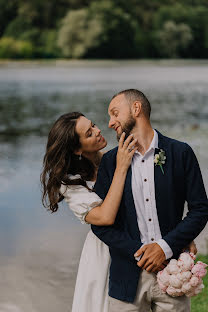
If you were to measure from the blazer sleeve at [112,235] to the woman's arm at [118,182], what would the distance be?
0.05 m

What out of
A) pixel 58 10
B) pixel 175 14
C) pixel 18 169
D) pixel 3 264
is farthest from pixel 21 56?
pixel 3 264

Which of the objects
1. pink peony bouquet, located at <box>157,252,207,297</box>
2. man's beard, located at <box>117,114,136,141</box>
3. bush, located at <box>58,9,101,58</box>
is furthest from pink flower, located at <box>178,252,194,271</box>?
bush, located at <box>58,9,101,58</box>

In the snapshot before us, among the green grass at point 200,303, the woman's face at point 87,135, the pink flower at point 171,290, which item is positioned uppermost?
the woman's face at point 87,135

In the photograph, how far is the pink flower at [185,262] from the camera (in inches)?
102

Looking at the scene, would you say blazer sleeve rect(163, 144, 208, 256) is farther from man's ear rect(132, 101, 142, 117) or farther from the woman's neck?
the woman's neck

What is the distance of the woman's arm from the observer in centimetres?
265

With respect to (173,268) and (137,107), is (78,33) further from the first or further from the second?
(173,268)

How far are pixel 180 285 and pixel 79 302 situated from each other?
64cm

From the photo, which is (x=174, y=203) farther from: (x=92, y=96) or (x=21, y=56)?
(x=21, y=56)

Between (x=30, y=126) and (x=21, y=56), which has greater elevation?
(x=30, y=126)

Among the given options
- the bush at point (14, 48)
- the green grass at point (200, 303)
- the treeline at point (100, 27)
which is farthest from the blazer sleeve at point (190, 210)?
the bush at point (14, 48)

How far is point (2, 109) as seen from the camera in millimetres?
20922

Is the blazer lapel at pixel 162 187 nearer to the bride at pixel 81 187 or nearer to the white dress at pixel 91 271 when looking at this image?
the bride at pixel 81 187

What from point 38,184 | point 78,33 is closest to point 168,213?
point 38,184
